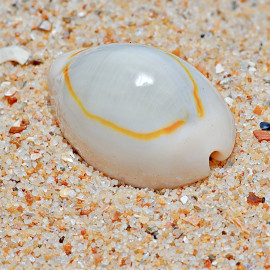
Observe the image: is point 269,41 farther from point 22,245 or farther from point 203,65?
point 22,245

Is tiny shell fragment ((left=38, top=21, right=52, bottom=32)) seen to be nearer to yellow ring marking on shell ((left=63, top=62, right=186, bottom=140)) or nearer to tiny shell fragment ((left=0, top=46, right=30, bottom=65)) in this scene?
tiny shell fragment ((left=0, top=46, right=30, bottom=65))

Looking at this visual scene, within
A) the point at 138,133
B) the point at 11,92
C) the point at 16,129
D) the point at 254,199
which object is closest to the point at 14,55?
the point at 11,92

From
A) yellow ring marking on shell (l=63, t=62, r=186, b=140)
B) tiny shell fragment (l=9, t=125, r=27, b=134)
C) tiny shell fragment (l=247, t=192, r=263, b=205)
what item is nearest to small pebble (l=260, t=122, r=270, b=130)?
→ tiny shell fragment (l=247, t=192, r=263, b=205)

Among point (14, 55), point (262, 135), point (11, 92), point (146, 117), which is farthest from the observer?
point (14, 55)

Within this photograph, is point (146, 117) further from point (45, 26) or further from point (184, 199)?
point (45, 26)

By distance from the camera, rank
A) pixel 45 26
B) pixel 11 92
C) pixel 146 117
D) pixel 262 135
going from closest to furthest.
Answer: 1. pixel 146 117
2. pixel 262 135
3. pixel 11 92
4. pixel 45 26

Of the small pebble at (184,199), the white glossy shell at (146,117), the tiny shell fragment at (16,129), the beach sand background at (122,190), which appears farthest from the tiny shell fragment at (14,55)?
the small pebble at (184,199)
